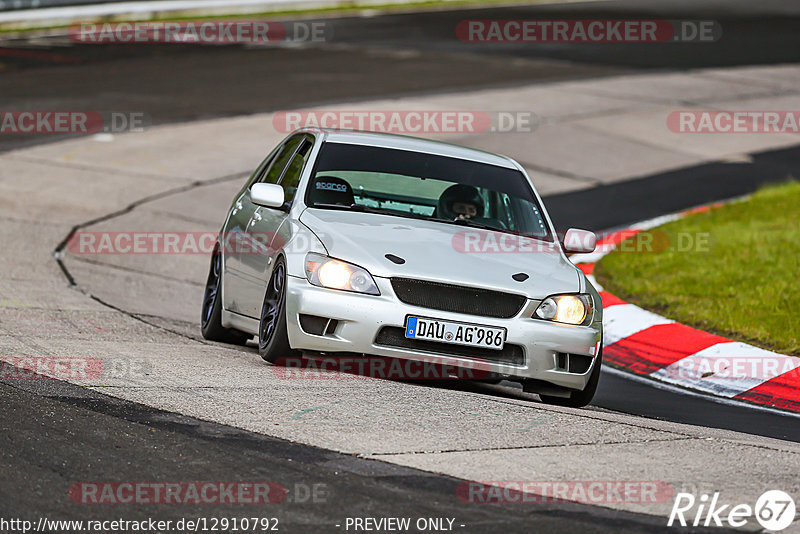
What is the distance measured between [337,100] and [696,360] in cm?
1259

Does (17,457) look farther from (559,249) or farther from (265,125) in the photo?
(265,125)

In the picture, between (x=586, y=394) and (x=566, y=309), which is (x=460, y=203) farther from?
(x=586, y=394)

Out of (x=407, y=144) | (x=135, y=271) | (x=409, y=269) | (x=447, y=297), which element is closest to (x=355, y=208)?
(x=407, y=144)

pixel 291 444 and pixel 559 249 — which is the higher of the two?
pixel 559 249

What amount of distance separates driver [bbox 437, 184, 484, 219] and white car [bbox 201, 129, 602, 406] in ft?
0.03

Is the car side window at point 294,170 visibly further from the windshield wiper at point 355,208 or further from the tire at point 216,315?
the tire at point 216,315

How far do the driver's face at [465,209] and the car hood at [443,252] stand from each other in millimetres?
273

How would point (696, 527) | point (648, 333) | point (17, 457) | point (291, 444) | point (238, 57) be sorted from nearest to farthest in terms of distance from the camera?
point (696, 527) < point (17, 457) < point (291, 444) < point (648, 333) < point (238, 57)

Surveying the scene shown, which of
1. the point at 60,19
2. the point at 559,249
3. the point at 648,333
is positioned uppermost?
the point at 60,19

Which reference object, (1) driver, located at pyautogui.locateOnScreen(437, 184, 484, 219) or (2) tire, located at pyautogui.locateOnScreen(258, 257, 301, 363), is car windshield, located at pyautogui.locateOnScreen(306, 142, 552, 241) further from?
(2) tire, located at pyautogui.locateOnScreen(258, 257, 301, 363)

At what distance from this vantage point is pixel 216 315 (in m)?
9.27

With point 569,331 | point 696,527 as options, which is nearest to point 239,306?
point 569,331

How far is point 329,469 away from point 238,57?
21966 millimetres

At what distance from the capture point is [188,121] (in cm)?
1947
